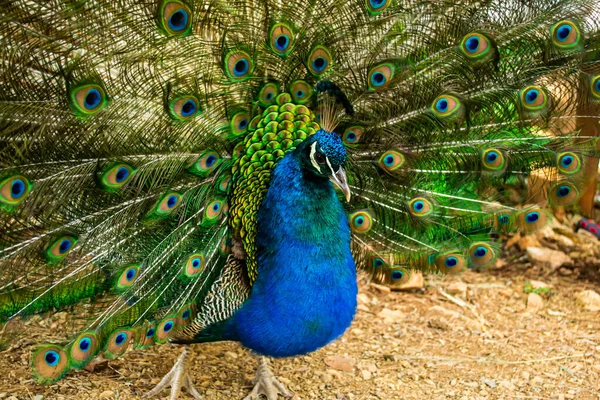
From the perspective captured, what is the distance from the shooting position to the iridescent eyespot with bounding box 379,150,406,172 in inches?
127

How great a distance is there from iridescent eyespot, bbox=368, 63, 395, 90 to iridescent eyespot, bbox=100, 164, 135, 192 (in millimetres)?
1266

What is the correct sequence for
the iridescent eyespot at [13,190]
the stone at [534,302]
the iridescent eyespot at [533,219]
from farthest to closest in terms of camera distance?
1. the stone at [534,302]
2. the iridescent eyespot at [533,219]
3. the iridescent eyespot at [13,190]

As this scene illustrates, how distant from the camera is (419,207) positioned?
3.35 metres

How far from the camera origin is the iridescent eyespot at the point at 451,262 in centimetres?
341

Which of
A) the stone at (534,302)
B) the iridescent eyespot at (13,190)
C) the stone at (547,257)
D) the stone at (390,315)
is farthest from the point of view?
the stone at (547,257)

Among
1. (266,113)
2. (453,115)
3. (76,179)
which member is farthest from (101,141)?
(453,115)

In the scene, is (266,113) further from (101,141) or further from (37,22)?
(37,22)

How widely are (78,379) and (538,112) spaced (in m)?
2.75

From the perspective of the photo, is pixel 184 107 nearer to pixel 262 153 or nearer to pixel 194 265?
pixel 262 153

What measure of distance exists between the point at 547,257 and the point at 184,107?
323cm

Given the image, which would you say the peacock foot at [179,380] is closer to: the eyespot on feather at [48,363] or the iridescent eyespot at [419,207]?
the eyespot on feather at [48,363]

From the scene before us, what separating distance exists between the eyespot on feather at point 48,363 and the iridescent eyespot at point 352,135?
1680 mm

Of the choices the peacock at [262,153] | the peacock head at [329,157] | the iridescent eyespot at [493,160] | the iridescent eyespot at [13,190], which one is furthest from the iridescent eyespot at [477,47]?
the iridescent eyespot at [13,190]

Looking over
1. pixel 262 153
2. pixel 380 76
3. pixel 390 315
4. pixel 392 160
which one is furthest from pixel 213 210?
pixel 390 315
